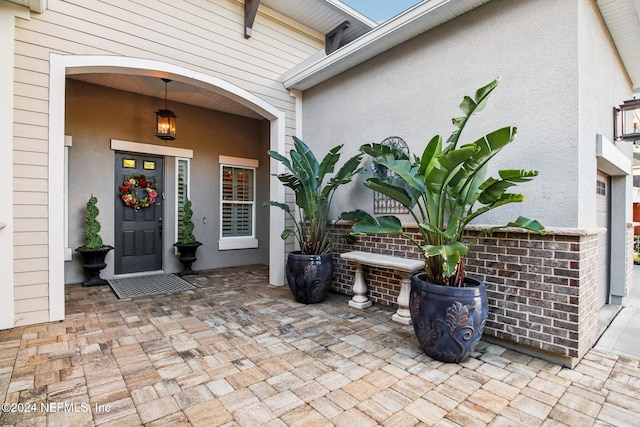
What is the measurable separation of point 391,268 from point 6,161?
4.12m

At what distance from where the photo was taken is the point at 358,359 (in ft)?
8.82

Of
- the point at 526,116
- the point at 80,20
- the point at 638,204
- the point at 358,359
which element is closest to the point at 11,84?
the point at 80,20

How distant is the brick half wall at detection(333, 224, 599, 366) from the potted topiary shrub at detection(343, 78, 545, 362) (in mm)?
290

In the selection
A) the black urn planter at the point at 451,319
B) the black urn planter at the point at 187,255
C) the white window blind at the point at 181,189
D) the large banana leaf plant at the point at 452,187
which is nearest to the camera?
the large banana leaf plant at the point at 452,187

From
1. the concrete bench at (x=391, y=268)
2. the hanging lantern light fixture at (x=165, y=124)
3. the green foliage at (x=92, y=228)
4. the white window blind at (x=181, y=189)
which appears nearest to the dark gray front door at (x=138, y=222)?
the white window blind at (x=181, y=189)

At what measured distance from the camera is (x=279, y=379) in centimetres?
237

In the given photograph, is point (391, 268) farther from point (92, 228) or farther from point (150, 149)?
point (150, 149)

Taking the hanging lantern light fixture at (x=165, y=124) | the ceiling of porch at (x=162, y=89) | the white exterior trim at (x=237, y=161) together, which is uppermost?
the ceiling of porch at (x=162, y=89)

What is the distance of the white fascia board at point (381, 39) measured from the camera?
3297mm

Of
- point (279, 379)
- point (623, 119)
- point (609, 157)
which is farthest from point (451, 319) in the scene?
point (623, 119)

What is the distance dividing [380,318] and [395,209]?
1.33 meters

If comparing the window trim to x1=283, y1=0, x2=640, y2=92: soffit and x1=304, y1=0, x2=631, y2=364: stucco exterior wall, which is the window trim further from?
x1=304, y1=0, x2=631, y2=364: stucco exterior wall

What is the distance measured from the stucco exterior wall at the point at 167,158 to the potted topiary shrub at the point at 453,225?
4.58 metres

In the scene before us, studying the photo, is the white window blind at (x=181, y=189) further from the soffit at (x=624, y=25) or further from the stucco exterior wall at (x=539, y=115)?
the soffit at (x=624, y=25)
